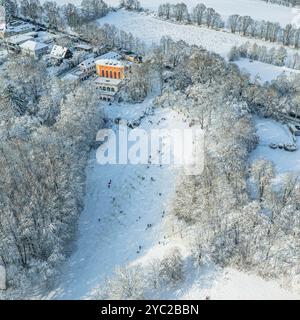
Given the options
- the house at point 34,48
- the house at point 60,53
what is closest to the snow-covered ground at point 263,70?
the house at point 60,53

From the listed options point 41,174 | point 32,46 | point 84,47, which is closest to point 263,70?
point 84,47

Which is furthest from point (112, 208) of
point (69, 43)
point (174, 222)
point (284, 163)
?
point (69, 43)

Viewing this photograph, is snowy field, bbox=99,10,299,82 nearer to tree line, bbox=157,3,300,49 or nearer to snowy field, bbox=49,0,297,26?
tree line, bbox=157,3,300,49

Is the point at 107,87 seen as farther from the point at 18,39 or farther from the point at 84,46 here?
the point at 18,39

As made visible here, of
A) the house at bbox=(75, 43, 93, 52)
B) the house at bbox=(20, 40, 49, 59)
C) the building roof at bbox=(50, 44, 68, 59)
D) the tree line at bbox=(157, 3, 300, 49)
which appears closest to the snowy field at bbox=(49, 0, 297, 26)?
the tree line at bbox=(157, 3, 300, 49)

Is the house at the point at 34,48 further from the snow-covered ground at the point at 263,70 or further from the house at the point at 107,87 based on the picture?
the snow-covered ground at the point at 263,70

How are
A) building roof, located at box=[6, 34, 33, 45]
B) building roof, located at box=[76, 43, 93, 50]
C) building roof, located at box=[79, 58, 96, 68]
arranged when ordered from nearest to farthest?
1. building roof, located at box=[79, 58, 96, 68]
2. building roof, located at box=[76, 43, 93, 50]
3. building roof, located at box=[6, 34, 33, 45]

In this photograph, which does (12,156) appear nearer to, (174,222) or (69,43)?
(174,222)
